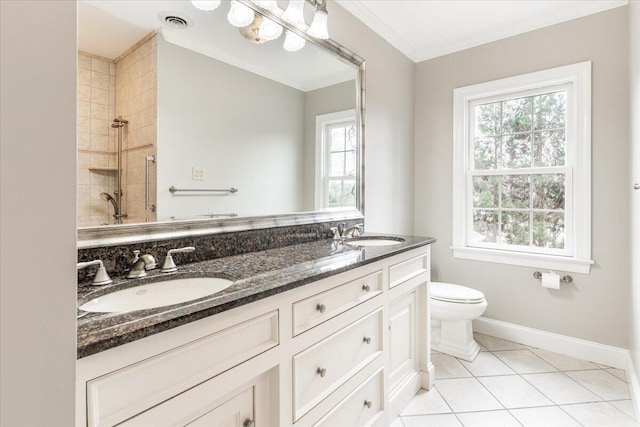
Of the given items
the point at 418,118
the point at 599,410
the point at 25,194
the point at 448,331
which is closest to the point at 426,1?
the point at 418,118

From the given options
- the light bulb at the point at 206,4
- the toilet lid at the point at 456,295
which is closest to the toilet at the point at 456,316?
the toilet lid at the point at 456,295

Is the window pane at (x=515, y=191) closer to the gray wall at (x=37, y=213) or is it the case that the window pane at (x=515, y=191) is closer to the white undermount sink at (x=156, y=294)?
the white undermount sink at (x=156, y=294)

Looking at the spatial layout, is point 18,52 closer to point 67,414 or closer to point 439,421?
point 67,414

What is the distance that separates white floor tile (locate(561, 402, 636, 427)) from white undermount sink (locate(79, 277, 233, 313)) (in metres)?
2.03

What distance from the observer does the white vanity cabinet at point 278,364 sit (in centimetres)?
66

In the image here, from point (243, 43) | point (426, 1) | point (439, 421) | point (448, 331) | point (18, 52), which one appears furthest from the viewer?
point (448, 331)

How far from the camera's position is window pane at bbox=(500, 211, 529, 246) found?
2.68 m

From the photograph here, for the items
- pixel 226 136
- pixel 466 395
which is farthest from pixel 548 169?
pixel 226 136

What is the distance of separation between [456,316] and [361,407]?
3.94 ft

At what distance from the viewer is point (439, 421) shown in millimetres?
1725

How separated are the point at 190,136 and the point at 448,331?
2242 millimetres

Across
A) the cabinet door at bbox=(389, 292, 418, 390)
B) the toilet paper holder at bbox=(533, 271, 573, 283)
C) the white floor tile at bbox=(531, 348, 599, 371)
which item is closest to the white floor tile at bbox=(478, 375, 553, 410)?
the white floor tile at bbox=(531, 348, 599, 371)

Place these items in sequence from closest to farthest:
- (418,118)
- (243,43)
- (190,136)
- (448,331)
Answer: (190,136)
(243,43)
(448,331)
(418,118)

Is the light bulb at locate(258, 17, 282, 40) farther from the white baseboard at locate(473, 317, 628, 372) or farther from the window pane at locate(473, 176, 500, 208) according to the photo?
the white baseboard at locate(473, 317, 628, 372)
